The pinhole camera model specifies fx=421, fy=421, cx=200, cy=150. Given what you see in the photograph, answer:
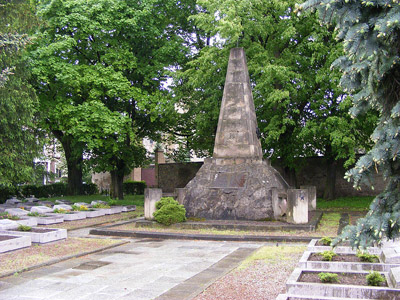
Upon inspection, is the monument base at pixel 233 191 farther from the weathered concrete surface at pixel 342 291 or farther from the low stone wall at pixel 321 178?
the low stone wall at pixel 321 178

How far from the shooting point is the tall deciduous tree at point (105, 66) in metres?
21.3

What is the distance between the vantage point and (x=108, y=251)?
11320 mm

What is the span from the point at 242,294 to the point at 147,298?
158cm

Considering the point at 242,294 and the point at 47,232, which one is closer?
the point at 242,294

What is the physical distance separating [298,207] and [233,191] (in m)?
2.41

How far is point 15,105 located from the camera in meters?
18.7

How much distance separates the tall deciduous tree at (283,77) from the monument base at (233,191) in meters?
3.88

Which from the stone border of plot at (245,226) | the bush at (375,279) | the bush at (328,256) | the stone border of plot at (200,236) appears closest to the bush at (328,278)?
the bush at (375,279)

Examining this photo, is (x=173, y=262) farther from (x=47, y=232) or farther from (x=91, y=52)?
(x=91, y=52)

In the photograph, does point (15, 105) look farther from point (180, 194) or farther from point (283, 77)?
point (283, 77)

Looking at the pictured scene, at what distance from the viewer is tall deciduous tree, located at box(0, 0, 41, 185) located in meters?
18.0

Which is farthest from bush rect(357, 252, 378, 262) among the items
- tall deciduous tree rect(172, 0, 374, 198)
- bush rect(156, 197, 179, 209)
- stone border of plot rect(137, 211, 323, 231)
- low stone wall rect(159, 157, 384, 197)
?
low stone wall rect(159, 157, 384, 197)

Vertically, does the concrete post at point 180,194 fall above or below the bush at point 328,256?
above

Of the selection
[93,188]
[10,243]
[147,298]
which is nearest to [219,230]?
[10,243]
